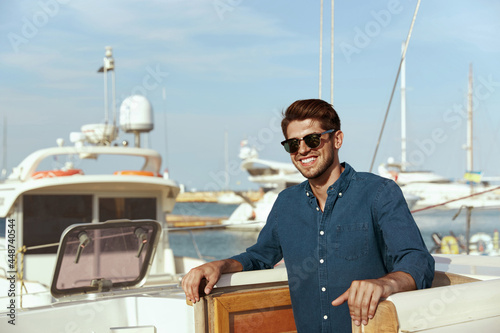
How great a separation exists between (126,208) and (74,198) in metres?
0.90

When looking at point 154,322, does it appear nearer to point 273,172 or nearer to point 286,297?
point 286,297

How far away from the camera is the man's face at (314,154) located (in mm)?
2416

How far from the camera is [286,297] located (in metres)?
2.81

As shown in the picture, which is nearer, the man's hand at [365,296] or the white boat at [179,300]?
the man's hand at [365,296]

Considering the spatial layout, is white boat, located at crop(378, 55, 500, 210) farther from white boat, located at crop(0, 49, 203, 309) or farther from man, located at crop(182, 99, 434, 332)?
man, located at crop(182, 99, 434, 332)

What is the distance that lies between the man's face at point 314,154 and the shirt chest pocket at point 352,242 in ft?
0.82

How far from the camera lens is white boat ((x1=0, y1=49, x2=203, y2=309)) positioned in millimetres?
8938

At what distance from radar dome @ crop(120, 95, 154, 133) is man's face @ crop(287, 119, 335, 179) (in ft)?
27.6

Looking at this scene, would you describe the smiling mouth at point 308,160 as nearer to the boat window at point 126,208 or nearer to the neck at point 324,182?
the neck at point 324,182

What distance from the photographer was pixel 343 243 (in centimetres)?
232

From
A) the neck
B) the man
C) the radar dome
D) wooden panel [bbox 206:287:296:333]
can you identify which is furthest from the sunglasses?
the radar dome

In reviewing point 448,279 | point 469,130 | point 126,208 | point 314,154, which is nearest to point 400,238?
point 314,154

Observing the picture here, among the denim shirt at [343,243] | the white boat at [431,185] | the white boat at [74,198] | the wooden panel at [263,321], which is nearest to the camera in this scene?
the denim shirt at [343,243]

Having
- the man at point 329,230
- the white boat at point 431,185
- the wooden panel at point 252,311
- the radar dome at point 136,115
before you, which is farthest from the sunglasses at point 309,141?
the white boat at point 431,185
